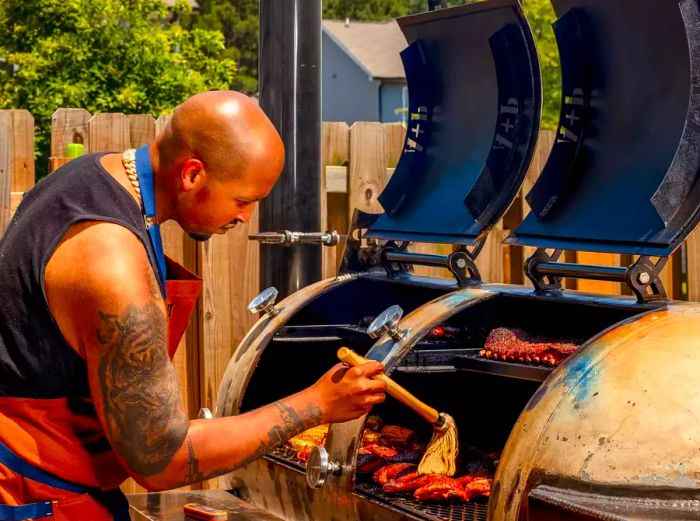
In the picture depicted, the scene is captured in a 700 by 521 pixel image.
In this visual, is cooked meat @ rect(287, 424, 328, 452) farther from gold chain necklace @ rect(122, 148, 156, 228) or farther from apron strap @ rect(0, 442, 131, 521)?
gold chain necklace @ rect(122, 148, 156, 228)

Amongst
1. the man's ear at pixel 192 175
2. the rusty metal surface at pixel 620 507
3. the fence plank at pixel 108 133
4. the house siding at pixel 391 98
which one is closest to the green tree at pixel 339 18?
the house siding at pixel 391 98

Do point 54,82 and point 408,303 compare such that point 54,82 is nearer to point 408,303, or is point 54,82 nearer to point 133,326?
point 408,303

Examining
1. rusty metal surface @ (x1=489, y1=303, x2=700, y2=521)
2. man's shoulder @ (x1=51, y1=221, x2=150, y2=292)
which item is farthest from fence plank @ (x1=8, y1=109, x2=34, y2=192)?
rusty metal surface @ (x1=489, y1=303, x2=700, y2=521)

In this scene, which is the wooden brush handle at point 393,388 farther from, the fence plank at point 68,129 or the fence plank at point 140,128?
the fence plank at point 68,129

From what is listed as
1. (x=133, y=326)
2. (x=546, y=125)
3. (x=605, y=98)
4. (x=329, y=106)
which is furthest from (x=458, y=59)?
(x=329, y=106)

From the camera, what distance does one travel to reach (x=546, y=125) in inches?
877

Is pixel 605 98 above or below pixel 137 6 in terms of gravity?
below

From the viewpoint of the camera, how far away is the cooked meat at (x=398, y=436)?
11.9 ft

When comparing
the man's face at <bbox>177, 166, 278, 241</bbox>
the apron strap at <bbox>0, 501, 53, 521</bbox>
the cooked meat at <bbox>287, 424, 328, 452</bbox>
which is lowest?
the cooked meat at <bbox>287, 424, 328, 452</bbox>

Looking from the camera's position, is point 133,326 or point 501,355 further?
point 501,355

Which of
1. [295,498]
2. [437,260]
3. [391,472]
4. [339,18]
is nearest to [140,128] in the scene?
[437,260]

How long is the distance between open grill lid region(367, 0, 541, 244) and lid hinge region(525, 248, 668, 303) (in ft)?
1.14

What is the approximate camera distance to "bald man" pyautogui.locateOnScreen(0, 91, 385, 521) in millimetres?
2340

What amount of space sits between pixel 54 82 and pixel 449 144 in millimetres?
12192
